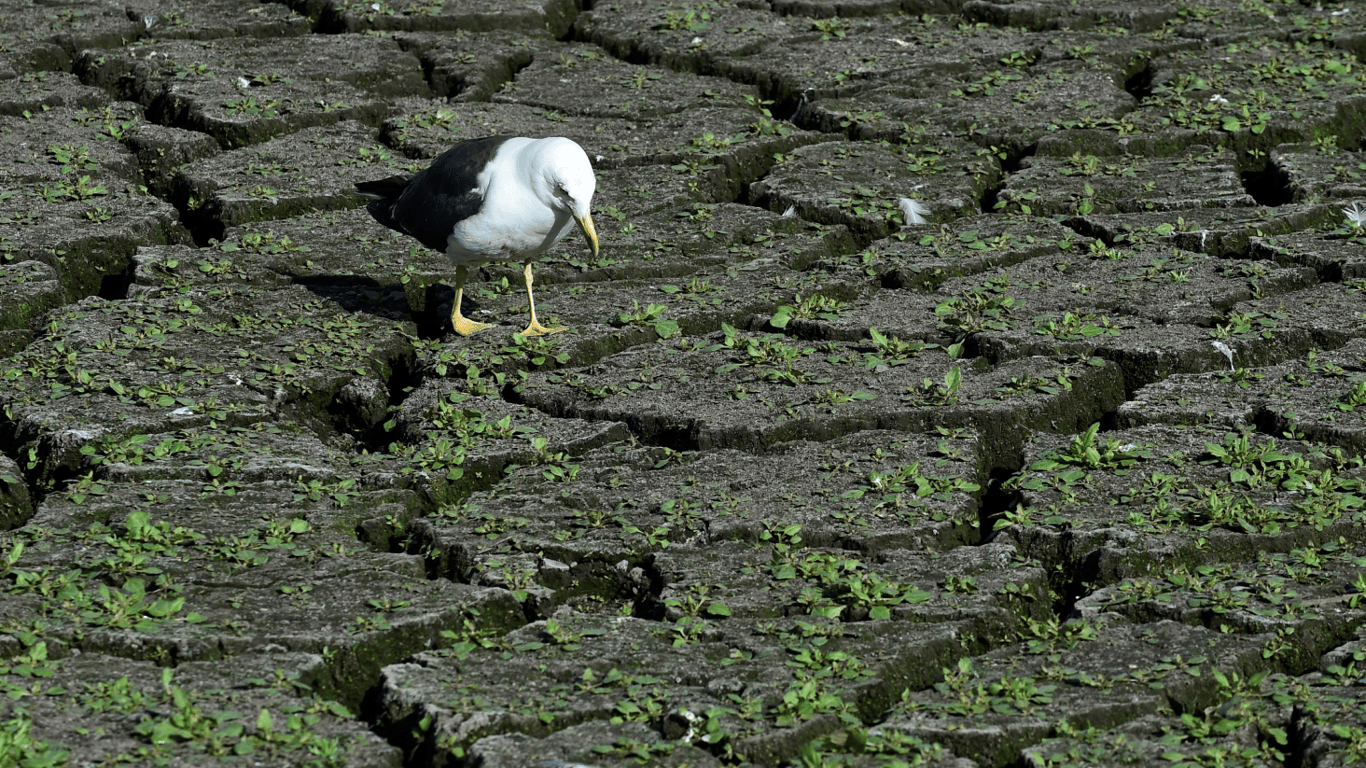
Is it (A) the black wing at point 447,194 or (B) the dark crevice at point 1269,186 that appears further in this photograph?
(B) the dark crevice at point 1269,186

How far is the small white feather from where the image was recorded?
17.2 feet

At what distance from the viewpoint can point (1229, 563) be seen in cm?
307

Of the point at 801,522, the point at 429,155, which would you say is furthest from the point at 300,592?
the point at 429,155

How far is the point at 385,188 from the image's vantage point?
4.82 meters

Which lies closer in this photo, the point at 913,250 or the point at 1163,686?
the point at 1163,686

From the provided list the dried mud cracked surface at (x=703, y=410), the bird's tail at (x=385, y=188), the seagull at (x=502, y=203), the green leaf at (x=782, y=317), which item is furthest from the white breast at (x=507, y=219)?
the green leaf at (x=782, y=317)

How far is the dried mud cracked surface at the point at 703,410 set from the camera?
2.67 m

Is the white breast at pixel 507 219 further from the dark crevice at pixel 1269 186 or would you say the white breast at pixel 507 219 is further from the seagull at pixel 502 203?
the dark crevice at pixel 1269 186

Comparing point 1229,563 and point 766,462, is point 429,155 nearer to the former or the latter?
point 766,462

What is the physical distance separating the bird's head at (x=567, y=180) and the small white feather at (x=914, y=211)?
1.51 metres

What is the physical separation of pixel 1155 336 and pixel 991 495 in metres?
0.98

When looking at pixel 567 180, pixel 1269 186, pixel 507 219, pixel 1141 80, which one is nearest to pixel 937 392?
pixel 567 180

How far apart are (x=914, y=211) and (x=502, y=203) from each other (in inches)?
69.2

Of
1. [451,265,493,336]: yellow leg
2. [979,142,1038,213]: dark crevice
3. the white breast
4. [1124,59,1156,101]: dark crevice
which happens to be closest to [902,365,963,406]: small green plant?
the white breast
